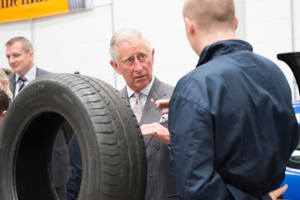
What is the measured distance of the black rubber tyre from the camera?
5.04 feet

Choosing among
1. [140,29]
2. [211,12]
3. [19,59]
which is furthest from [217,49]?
[140,29]

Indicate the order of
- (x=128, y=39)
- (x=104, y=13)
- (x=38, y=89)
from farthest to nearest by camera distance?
(x=104, y=13) → (x=128, y=39) → (x=38, y=89)

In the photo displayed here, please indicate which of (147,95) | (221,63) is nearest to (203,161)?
(221,63)

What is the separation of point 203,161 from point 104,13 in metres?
6.24

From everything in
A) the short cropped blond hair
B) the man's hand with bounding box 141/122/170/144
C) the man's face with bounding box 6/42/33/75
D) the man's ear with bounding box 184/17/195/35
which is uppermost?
the short cropped blond hair

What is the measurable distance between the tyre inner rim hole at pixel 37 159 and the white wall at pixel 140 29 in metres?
4.36

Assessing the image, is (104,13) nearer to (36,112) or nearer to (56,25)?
(56,25)

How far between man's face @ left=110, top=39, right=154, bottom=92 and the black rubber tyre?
1.42 ft

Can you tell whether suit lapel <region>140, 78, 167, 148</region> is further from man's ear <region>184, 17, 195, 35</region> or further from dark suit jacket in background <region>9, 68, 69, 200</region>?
man's ear <region>184, 17, 195, 35</region>

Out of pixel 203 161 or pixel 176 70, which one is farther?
pixel 176 70

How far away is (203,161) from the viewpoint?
4.28 ft

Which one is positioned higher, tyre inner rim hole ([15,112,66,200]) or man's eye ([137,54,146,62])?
man's eye ([137,54,146,62])

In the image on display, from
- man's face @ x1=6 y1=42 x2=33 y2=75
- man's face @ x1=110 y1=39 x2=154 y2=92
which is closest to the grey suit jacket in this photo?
man's face @ x1=110 y1=39 x2=154 y2=92

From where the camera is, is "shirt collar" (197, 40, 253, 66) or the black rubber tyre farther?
the black rubber tyre
